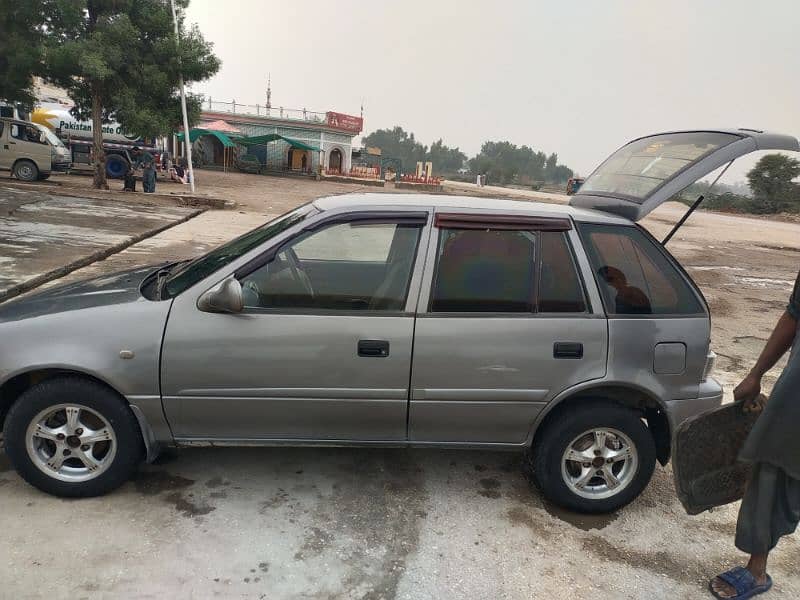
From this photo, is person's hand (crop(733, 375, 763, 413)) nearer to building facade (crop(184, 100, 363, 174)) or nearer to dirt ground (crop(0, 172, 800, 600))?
dirt ground (crop(0, 172, 800, 600))

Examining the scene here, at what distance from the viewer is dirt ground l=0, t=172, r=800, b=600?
2488 millimetres

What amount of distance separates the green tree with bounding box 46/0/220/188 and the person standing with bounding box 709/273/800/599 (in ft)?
59.6

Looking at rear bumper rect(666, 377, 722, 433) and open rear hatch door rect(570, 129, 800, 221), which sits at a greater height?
open rear hatch door rect(570, 129, 800, 221)

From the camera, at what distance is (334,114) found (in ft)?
147

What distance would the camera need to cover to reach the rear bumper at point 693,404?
3.03 meters

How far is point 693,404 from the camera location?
3.04 metres

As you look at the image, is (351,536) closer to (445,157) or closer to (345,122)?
(345,122)

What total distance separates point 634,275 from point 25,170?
21.1 metres

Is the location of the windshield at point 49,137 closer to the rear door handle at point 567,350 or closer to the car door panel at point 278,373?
the car door panel at point 278,373

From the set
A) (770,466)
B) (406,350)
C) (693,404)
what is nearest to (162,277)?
(406,350)

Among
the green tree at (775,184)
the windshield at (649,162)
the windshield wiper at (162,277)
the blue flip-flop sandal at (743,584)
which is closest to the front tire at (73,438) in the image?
the windshield wiper at (162,277)

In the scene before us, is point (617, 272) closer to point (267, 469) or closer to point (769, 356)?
point (769, 356)

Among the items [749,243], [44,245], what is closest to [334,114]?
[749,243]

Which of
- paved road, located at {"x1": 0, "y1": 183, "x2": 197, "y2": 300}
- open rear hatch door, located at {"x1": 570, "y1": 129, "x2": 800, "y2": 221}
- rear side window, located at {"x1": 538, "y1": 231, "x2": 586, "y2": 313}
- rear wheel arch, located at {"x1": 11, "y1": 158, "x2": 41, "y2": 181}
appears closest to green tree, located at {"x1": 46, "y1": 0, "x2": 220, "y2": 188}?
rear wheel arch, located at {"x1": 11, "y1": 158, "x2": 41, "y2": 181}
